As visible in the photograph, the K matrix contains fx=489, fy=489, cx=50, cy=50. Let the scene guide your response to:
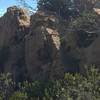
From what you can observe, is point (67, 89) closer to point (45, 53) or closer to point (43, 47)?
point (45, 53)

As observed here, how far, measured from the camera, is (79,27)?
2420 cm

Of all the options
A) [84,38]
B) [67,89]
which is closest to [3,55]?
[84,38]

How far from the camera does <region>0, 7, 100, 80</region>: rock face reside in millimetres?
23500

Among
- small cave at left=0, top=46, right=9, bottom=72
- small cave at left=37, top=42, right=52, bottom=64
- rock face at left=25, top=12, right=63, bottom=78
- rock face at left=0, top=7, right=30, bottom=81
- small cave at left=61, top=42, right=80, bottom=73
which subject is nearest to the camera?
small cave at left=61, top=42, right=80, bottom=73

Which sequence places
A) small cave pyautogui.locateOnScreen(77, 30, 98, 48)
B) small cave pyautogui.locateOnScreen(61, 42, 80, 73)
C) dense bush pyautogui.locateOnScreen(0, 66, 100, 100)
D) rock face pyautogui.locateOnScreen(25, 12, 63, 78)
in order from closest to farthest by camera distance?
1. dense bush pyautogui.locateOnScreen(0, 66, 100, 100)
2. small cave pyautogui.locateOnScreen(61, 42, 80, 73)
3. small cave pyautogui.locateOnScreen(77, 30, 98, 48)
4. rock face pyautogui.locateOnScreen(25, 12, 63, 78)

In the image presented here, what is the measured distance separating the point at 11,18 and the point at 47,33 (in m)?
3.80

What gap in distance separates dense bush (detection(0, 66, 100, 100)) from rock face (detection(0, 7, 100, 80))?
67.9 inches

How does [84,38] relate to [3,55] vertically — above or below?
above

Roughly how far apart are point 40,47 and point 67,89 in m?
5.76

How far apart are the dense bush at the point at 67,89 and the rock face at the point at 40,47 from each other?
1.73 meters

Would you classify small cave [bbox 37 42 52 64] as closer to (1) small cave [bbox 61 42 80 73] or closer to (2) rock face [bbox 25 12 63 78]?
(2) rock face [bbox 25 12 63 78]

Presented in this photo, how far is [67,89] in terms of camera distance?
64.1ft

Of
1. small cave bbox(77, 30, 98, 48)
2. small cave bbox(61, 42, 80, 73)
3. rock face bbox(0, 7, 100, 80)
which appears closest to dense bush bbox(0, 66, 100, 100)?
small cave bbox(61, 42, 80, 73)

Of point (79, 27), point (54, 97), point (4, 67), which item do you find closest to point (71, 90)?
point (54, 97)
